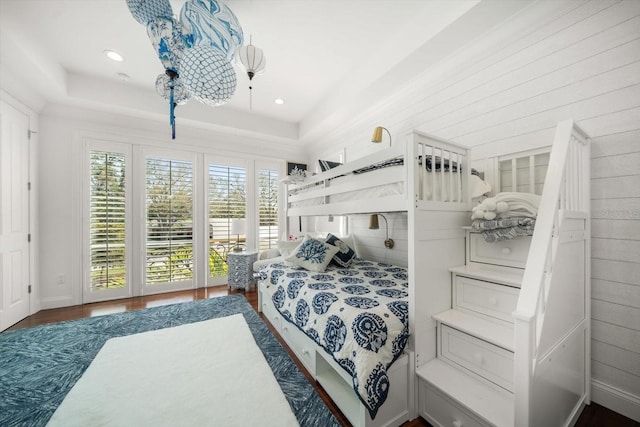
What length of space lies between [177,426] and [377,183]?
1888 millimetres

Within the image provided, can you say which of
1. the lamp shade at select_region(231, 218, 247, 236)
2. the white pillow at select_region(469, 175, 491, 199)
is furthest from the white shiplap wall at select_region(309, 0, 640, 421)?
the lamp shade at select_region(231, 218, 247, 236)

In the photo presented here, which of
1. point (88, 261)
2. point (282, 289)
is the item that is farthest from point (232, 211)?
point (282, 289)

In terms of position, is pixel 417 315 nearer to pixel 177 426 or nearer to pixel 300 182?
pixel 177 426

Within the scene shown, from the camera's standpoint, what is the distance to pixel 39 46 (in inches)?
92.4

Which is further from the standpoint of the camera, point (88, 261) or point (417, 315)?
point (88, 261)

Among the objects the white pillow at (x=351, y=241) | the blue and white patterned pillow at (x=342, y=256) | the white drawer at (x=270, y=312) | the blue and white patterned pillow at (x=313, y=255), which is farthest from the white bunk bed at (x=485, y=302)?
the white pillow at (x=351, y=241)

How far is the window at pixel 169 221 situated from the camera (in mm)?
3656

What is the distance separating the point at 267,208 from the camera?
14.8 feet

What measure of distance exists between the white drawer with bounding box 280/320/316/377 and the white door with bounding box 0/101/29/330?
294cm

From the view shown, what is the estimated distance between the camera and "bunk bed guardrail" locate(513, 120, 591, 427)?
955 mm

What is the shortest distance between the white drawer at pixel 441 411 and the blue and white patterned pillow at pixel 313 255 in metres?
1.30

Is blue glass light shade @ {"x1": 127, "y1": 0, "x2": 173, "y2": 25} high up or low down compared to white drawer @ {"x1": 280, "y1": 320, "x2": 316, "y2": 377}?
up

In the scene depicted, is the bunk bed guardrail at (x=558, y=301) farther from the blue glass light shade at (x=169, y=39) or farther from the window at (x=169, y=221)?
the window at (x=169, y=221)

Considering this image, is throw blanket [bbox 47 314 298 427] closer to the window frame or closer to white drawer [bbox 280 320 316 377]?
white drawer [bbox 280 320 316 377]
